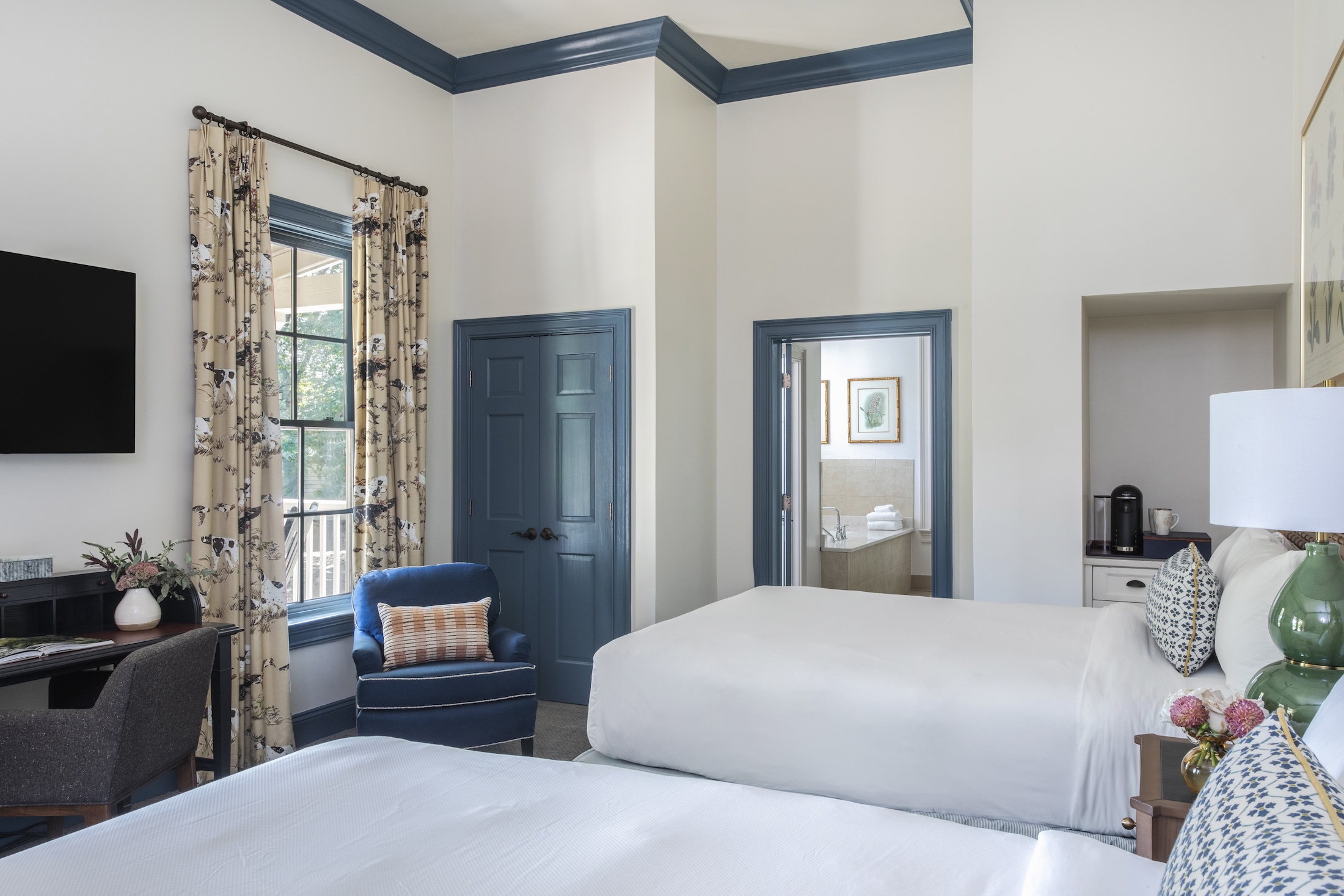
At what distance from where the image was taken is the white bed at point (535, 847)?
1.41 metres

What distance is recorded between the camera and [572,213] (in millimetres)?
4965

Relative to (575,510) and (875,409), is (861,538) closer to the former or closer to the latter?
(875,409)

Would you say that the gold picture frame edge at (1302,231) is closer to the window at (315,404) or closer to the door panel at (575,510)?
the door panel at (575,510)

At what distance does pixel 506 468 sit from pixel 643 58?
223 centimetres

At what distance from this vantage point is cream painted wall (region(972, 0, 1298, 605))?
12.8 feet

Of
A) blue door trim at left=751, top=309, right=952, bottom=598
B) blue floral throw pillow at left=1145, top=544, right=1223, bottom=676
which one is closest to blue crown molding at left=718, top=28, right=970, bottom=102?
blue door trim at left=751, top=309, right=952, bottom=598

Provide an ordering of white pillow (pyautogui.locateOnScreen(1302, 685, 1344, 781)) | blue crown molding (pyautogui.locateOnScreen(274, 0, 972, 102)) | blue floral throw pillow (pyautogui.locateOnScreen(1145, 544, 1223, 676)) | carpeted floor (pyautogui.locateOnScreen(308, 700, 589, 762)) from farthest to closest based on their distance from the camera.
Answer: blue crown molding (pyautogui.locateOnScreen(274, 0, 972, 102)), carpeted floor (pyautogui.locateOnScreen(308, 700, 589, 762)), blue floral throw pillow (pyautogui.locateOnScreen(1145, 544, 1223, 676)), white pillow (pyautogui.locateOnScreen(1302, 685, 1344, 781))

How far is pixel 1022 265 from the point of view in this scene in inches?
168

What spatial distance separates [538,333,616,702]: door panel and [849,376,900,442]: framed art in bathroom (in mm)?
4125

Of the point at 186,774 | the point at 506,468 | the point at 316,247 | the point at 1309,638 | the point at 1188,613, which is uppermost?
the point at 316,247

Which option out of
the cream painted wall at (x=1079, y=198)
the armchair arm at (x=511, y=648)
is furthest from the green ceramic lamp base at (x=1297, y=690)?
the armchair arm at (x=511, y=648)

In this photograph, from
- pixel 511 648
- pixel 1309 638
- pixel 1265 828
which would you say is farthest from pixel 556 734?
pixel 1265 828

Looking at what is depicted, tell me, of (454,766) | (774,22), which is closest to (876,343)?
(774,22)

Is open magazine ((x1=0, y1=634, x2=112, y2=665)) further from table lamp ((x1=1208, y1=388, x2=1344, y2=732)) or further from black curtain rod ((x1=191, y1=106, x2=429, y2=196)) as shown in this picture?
Answer: table lamp ((x1=1208, y1=388, x2=1344, y2=732))
